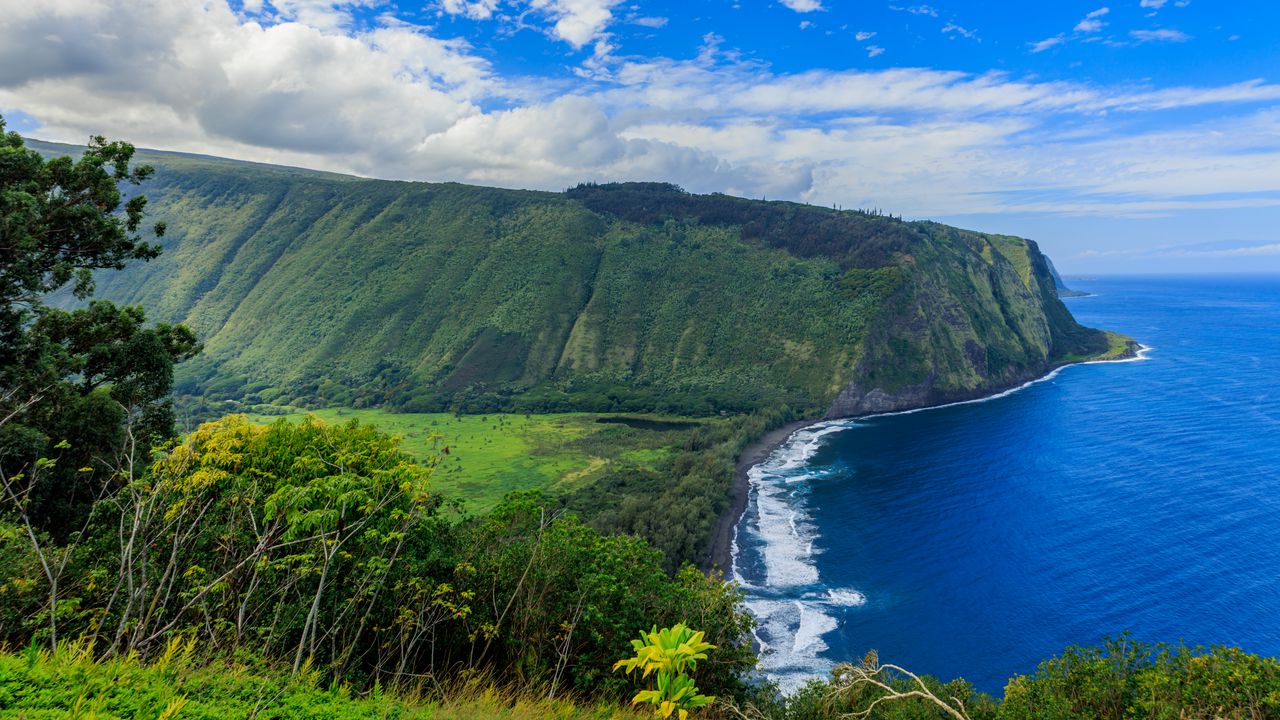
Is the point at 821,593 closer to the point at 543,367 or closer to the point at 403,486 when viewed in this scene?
the point at 403,486

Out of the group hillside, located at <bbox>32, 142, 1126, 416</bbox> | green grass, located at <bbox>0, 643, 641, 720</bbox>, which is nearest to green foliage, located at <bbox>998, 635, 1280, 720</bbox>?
green grass, located at <bbox>0, 643, 641, 720</bbox>

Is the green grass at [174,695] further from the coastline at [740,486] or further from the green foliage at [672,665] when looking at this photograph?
the coastline at [740,486]

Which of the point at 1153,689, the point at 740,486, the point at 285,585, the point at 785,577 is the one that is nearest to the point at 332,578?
the point at 285,585

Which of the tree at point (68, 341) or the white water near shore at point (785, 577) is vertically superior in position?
the tree at point (68, 341)

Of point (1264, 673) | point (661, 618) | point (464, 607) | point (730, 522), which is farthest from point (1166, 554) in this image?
point (464, 607)

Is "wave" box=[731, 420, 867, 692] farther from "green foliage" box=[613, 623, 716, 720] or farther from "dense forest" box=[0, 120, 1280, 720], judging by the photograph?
"green foliage" box=[613, 623, 716, 720]

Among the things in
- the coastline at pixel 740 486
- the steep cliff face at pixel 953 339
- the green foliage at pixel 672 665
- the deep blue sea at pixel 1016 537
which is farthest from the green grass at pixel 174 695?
the steep cliff face at pixel 953 339
